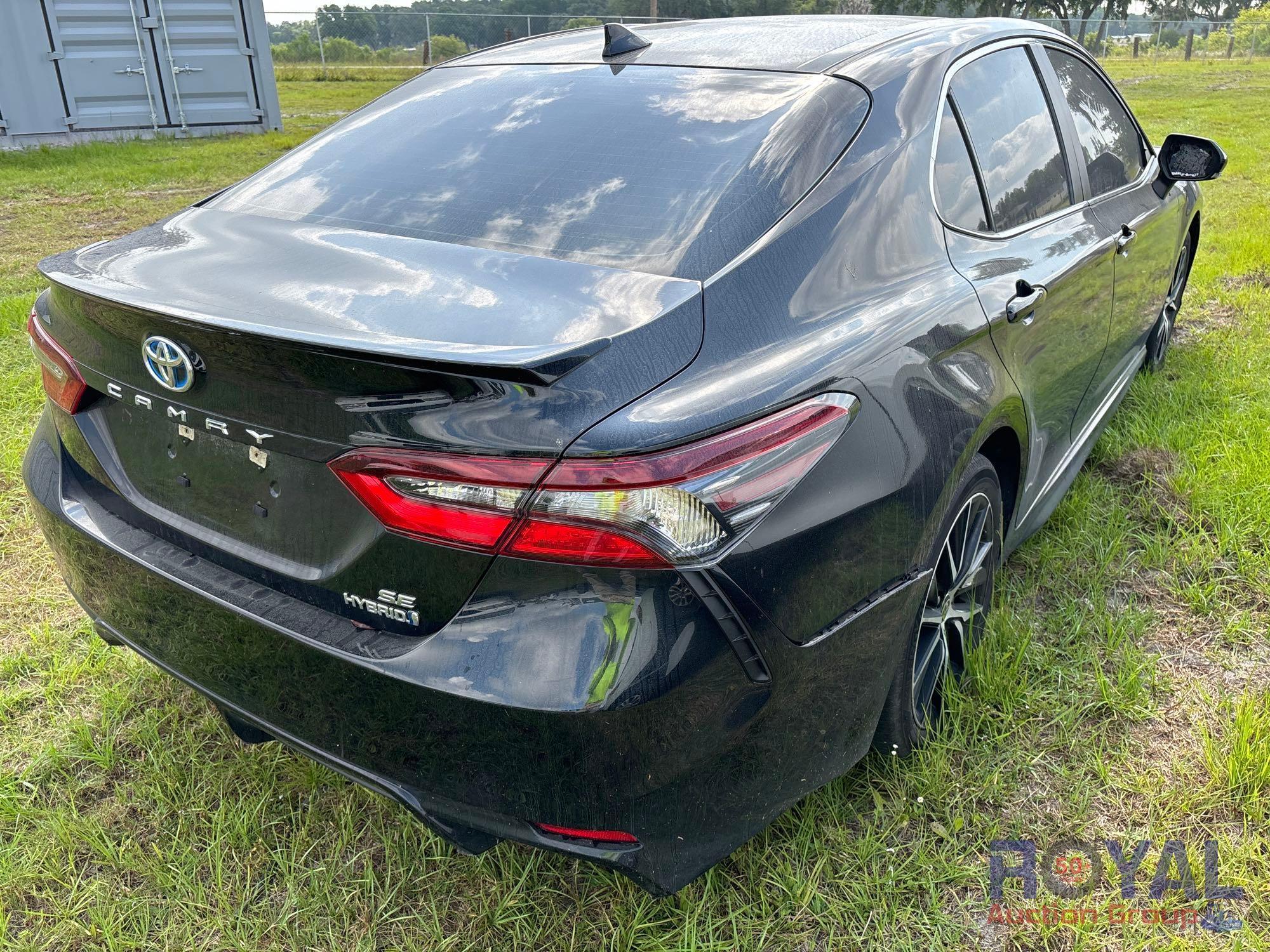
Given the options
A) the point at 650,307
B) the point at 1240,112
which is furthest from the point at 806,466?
the point at 1240,112

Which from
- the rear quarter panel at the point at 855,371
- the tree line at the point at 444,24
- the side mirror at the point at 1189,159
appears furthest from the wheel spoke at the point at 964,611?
the tree line at the point at 444,24

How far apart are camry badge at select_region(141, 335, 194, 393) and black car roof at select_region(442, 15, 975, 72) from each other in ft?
4.32

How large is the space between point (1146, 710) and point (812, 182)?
160cm

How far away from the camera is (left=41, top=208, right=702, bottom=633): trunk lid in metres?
1.46

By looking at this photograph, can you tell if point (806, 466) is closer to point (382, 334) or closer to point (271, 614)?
point (382, 334)

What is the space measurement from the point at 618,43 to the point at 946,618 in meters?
1.64

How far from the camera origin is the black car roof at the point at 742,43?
2.33m

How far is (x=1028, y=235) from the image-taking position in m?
2.55

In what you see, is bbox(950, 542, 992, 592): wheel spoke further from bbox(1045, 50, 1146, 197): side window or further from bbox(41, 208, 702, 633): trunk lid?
bbox(1045, 50, 1146, 197): side window

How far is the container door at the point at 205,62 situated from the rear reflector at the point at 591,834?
579 inches

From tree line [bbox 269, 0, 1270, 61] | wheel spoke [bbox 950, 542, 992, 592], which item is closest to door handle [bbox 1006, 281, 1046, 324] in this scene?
wheel spoke [bbox 950, 542, 992, 592]

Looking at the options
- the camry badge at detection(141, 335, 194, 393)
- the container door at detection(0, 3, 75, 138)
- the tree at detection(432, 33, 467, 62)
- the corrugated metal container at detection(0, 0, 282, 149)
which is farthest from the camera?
the tree at detection(432, 33, 467, 62)

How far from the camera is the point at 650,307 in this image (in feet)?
5.33

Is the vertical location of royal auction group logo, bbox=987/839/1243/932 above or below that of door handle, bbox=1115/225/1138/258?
below
